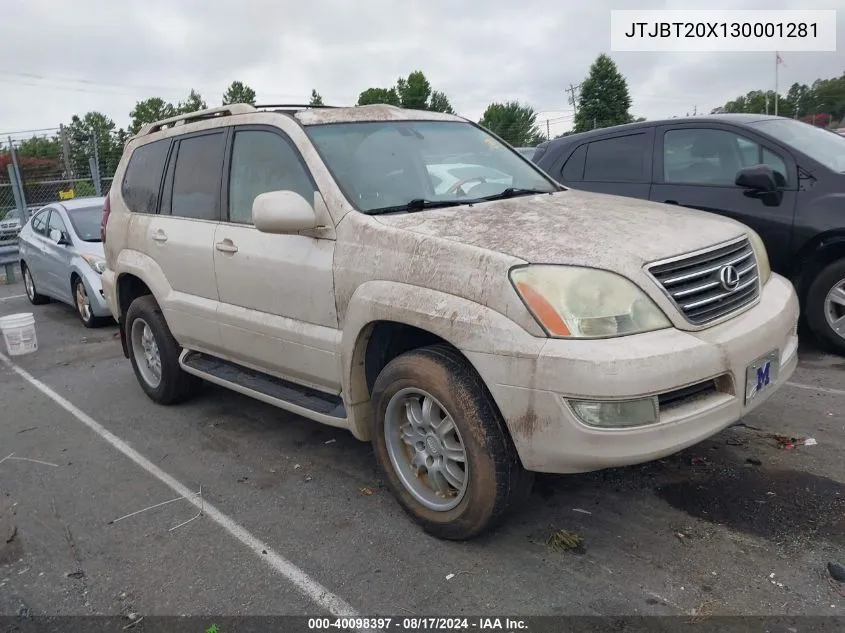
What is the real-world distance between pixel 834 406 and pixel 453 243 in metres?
3.04

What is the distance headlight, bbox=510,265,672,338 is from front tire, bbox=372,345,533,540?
1.48ft

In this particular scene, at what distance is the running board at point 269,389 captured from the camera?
148 inches

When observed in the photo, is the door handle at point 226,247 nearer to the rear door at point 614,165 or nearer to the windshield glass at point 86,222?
the rear door at point 614,165

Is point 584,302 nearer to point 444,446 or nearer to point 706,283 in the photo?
point 706,283

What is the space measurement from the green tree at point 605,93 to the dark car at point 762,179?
210 ft

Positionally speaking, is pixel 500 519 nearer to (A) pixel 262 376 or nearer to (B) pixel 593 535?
(B) pixel 593 535

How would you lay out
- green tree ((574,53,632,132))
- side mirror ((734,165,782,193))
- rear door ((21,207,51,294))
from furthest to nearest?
green tree ((574,53,632,132)) < rear door ((21,207,51,294)) < side mirror ((734,165,782,193))

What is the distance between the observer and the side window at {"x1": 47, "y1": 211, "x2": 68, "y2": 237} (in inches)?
356

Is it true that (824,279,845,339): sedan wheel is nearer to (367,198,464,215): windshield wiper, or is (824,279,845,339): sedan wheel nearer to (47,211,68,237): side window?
(367,198,464,215): windshield wiper

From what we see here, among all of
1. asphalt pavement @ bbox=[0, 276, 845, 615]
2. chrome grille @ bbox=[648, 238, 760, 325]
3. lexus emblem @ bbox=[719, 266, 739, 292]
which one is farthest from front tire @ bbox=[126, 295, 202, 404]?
lexus emblem @ bbox=[719, 266, 739, 292]

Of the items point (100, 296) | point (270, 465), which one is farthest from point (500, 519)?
point (100, 296)

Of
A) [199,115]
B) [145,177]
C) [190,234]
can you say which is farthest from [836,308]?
[145,177]

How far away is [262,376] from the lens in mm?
4375

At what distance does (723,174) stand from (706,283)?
3413 millimetres
